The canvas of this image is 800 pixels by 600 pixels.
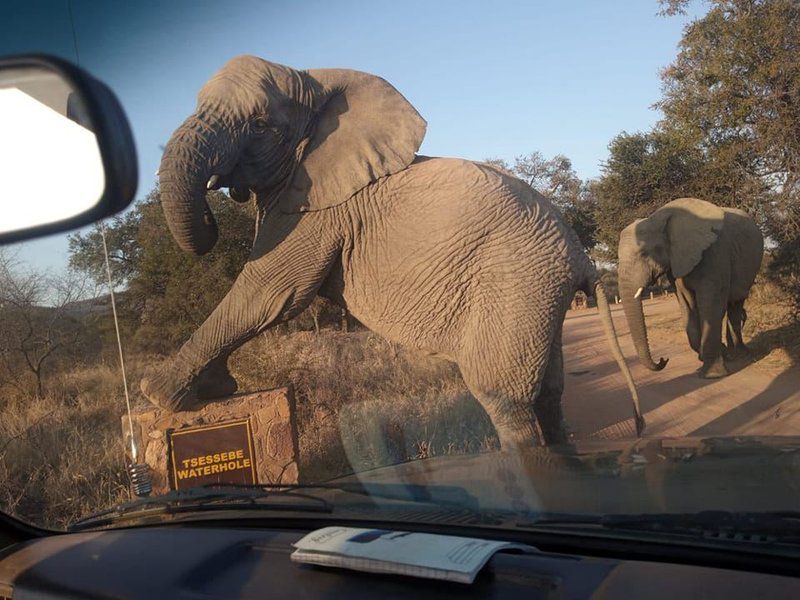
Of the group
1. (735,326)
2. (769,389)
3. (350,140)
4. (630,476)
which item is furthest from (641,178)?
(630,476)

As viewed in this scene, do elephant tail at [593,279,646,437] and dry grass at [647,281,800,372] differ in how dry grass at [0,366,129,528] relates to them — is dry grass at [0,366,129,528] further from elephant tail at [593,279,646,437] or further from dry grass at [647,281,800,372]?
dry grass at [647,281,800,372]

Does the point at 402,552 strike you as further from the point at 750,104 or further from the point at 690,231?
the point at 750,104

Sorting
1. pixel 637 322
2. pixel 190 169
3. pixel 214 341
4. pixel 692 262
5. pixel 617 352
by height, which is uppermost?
pixel 190 169

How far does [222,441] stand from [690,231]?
26.3 feet

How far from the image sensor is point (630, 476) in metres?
2.65

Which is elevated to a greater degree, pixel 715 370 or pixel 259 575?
pixel 259 575

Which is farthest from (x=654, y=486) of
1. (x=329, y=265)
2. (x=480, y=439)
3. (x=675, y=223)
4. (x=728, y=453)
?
(x=675, y=223)

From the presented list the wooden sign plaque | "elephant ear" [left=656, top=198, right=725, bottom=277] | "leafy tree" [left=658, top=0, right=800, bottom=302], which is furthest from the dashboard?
"leafy tree" [left=658, top=0, right=800, bottom=302]

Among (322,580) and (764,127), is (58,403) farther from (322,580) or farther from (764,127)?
(764,127)

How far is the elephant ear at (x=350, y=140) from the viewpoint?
5.05 meters

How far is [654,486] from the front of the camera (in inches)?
97.5

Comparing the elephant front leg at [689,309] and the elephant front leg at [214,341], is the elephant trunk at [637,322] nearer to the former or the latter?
the elephant front leg at [689,309]

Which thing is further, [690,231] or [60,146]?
[690,231]

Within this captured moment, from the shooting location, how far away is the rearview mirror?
279cm
